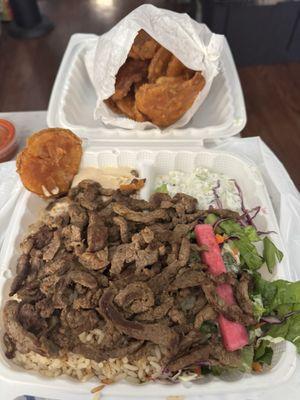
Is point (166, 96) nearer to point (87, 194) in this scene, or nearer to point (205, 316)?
point (87, 194)

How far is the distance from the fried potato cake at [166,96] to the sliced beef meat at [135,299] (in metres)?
0.97

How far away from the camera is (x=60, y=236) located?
1341 millimetres

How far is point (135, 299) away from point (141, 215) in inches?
13.5

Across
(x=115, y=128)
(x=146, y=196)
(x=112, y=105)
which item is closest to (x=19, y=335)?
(x=146, y=196)

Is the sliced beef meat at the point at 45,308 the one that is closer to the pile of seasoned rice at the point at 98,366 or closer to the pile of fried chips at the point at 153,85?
the pile of seasoned rice at the point at 98,366

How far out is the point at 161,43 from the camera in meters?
1.75

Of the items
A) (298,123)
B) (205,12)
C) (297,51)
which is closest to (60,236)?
(298,123)

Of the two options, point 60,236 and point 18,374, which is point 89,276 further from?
point 18,374

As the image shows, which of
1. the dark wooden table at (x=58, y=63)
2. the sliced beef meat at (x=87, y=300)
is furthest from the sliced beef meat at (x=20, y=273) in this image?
the dark wooden table at (x=58, y=63)

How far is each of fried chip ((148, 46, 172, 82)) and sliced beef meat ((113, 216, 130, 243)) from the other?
2.81ft

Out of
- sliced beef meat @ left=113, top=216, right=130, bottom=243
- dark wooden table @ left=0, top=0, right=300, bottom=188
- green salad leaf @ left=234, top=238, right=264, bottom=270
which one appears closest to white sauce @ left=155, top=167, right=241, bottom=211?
green salad leaf @ left=234, top=238, right=264, bottom=270

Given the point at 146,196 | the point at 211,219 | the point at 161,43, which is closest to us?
the point at 211,219

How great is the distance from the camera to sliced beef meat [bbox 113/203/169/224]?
1.36m

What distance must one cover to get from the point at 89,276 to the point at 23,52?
2932mm
